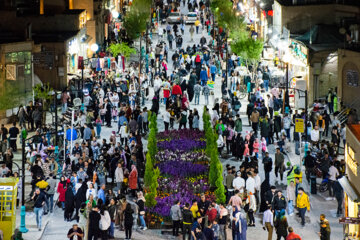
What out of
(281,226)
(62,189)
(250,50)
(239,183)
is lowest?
(281,226)

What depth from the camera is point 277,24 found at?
58312 mm

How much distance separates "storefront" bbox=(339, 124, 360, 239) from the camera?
2464 cm

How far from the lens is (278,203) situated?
1075 inches

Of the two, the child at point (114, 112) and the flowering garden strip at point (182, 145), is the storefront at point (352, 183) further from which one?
the child at point (114, 112)

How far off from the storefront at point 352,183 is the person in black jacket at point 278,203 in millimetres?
1741

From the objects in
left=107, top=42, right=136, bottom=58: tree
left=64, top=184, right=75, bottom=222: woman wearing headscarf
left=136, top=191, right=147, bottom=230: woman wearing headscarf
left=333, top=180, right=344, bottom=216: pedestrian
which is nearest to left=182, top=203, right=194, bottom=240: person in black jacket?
left=136, top=191, right=147, bottom=230: woman wearing headscarf

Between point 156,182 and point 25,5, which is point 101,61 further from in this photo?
point 156,182

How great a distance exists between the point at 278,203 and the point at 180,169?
568 cm

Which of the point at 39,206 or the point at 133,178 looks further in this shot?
the point at 133,178

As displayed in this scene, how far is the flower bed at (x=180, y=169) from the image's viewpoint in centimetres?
2880

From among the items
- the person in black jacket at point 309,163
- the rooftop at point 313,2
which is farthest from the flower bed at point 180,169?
the rooftop at point 313,2

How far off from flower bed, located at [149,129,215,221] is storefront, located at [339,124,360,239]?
177 inches

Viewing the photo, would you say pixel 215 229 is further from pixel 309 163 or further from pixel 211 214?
pixel 309 163

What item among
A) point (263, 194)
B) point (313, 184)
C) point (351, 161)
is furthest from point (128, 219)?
point (313, 184)
